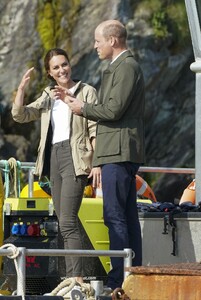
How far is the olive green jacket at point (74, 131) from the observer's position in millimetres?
9094

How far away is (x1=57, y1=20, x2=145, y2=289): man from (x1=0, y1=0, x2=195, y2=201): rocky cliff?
57.7ft

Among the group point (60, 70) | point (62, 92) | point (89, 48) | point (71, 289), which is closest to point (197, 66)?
point (60, 70)

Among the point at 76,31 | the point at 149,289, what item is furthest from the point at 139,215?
the point at 76,31

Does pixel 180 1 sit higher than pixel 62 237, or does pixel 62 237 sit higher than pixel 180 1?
pixel 180 1

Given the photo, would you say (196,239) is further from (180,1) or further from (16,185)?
(180,1)

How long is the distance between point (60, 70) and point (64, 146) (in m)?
0.60

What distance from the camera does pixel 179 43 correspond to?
2825 centimetres

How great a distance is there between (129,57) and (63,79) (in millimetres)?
566

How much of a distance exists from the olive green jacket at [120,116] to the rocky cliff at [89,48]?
693 inches

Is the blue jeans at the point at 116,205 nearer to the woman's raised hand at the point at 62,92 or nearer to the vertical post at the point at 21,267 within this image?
the woman's raised hand at the point at 62,92

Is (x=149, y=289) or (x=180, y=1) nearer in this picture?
(x=149, y=289)

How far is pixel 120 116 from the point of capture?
8875 mm

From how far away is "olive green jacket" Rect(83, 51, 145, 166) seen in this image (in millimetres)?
8852

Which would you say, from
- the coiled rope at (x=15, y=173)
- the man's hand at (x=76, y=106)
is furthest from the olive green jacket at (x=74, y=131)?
the coiled rope at (x=15, y=173)
